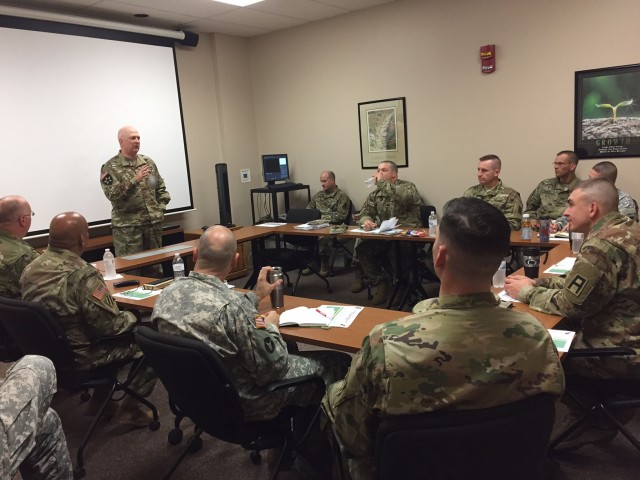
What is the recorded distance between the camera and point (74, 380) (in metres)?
2.39

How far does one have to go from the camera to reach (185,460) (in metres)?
2.42

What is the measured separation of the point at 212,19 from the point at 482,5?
3031 mm

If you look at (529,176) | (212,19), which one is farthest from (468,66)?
(212,19)

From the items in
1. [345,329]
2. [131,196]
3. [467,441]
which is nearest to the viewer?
[467,441]

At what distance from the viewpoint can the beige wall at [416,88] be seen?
15.7ft

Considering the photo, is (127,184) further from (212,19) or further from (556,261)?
(556,261)

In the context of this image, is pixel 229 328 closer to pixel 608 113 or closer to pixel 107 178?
pixel 107 178

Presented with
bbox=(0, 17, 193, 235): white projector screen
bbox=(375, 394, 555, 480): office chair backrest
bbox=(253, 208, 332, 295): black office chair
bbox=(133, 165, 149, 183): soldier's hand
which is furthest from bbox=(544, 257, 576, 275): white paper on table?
bbox=(0, 17, 193, 235): white projector screen

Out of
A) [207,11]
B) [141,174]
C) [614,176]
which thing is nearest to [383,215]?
[614,176]

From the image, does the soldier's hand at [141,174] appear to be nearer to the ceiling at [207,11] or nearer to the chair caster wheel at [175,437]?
the ceiling at [207,11]

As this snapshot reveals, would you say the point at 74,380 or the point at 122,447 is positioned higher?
the point at 74,380

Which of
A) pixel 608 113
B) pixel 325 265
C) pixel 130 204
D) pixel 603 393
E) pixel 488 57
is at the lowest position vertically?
pixel 325 265

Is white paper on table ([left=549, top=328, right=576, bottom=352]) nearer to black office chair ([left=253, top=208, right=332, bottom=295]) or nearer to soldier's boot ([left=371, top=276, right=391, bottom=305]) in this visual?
soldier's boot ([left=371, top=276, right=391, bottom=305])

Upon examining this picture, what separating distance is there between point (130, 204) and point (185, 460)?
3.10 metres
